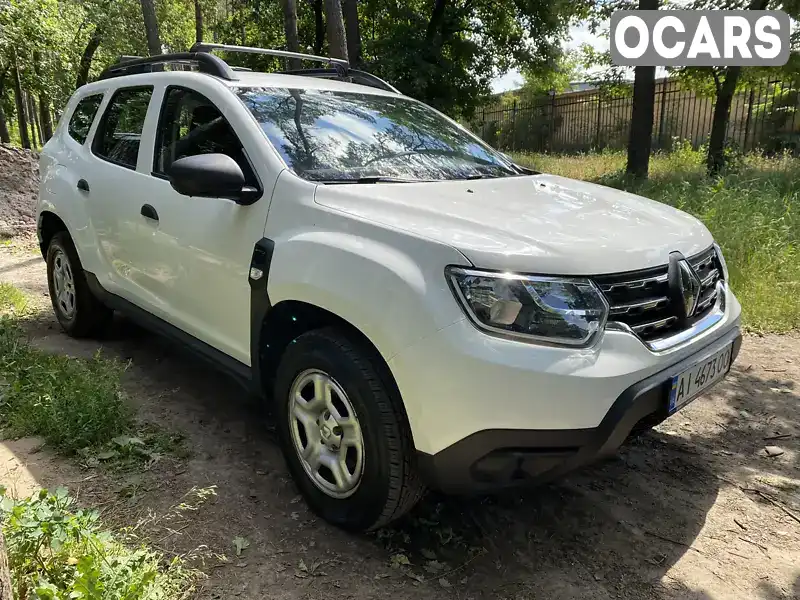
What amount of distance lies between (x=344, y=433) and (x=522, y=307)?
82 centimetres

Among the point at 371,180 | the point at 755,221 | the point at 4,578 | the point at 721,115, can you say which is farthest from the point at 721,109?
the point at 4,578

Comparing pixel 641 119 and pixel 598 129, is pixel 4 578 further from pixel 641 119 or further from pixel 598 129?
pixel 598 129

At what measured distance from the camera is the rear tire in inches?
169

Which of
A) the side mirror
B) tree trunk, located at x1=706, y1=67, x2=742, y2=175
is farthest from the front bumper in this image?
tree trunk, located at x1=706, y1=67, x2=742, y2=175

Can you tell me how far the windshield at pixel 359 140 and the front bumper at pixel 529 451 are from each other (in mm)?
1246

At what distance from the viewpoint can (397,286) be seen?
2.04 m

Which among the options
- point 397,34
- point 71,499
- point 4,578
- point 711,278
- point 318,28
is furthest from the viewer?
point 318,28

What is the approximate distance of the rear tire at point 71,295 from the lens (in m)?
4.29

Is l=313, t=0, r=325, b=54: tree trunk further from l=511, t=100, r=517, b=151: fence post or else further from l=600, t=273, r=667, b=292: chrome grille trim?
l=600, t=273, r=667, b=292: chrome grille trim

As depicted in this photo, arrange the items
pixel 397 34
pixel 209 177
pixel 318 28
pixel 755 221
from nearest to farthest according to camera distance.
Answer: pixel 209 177, pixel 755 221, pixel 397 34, pixel 318 28

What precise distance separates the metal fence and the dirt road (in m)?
11.1

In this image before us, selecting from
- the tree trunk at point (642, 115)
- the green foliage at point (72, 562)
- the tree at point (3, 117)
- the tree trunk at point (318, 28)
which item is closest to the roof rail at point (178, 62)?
the green foliage at point (72, 562)

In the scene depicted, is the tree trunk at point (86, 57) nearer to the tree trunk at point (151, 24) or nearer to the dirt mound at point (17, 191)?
the tree trunk at point (151, 24)

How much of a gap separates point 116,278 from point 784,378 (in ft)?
13.8
